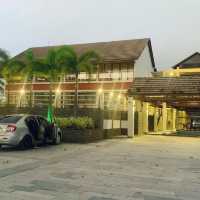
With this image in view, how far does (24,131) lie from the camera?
15648 mm

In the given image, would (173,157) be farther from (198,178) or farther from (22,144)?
(22,144)

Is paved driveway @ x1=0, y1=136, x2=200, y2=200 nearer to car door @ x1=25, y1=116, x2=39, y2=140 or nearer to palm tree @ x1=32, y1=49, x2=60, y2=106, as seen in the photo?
car door @ x1=25, y1=116, x2=39, y2=140

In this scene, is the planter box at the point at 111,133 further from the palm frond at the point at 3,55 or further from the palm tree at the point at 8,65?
the palm frond at the point at 3,55

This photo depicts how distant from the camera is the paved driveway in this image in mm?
7559

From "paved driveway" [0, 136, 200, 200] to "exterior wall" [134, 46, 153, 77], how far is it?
26.2 m

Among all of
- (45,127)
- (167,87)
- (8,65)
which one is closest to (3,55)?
(8,65)

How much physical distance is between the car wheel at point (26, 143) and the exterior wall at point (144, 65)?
24.4 meters

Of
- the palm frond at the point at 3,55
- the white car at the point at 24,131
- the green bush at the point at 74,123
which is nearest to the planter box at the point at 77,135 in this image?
the green bush at the point at 74,123

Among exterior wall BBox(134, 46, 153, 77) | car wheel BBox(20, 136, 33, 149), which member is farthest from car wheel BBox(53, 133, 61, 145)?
exterior wall BBox(134, 46, 153, 77)

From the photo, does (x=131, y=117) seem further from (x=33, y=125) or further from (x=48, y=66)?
(x=33, y=125)

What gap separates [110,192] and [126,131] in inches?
821

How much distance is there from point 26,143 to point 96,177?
6.90m

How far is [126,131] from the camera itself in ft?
93.7

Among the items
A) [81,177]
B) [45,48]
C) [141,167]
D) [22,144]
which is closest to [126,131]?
[22,144]
